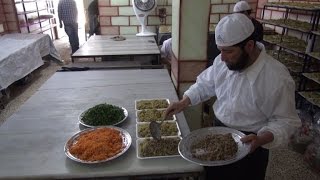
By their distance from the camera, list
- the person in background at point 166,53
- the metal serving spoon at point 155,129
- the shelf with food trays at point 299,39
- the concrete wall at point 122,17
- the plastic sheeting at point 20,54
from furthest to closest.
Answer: the concrete wall at point 122,17 → the plastic sheeting at point 20,54 → the person in background at point 166,53 → the shelf with food trays at point 299,39 → the metal serving spoon at point 155,129

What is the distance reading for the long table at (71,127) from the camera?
1167mm

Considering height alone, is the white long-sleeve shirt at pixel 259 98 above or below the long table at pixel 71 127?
above

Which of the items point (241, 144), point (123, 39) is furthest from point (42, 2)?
point (241, 144)

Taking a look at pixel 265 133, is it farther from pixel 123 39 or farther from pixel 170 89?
pixel 123 39

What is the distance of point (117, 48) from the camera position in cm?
360

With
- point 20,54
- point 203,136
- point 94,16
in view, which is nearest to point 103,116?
point 203,136

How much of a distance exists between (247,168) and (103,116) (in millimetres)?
898

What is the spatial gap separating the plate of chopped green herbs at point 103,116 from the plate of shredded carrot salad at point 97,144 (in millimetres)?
82

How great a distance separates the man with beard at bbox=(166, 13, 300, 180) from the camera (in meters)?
1.24

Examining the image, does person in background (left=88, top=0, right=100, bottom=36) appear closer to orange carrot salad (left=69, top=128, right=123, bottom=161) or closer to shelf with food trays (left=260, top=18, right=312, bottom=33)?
shelf with food trays (left=260, top=18, right=312, bottom=33)

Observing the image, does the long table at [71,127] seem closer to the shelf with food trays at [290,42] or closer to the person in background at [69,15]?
the shelf with food trays at [290,42]

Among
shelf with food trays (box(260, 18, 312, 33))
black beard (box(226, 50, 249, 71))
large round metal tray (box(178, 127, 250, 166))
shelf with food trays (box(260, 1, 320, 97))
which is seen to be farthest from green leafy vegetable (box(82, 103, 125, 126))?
shelf with food trays (box(260, 18, 312, 33))

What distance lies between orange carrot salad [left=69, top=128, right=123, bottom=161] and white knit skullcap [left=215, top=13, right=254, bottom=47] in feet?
2.39

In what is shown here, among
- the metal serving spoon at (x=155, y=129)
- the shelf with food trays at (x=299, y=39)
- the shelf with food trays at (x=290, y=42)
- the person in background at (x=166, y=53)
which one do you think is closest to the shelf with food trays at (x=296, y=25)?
the shelf with food trays at (x=299, y=39)
